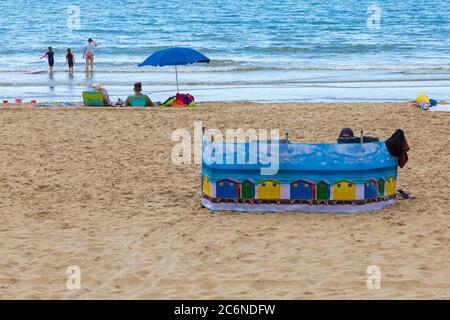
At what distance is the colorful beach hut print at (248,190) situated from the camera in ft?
30.4

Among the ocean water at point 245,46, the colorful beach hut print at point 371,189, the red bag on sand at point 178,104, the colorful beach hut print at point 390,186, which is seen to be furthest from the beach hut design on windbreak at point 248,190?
the ocean water at point 245,46

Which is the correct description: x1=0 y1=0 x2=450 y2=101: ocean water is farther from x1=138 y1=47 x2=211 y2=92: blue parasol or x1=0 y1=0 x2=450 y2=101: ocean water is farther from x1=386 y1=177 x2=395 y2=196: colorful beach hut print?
x1=386 y1=177 x2=395 y2=196: colorful beach hut print

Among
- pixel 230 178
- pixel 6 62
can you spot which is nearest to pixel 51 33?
pixel 6 62

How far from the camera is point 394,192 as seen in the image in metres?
9.65

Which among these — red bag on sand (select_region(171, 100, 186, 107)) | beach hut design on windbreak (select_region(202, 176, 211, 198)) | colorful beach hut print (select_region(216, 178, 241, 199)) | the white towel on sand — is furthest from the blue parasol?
colorful beach hut print (select_region(216, 178, 241, 199))

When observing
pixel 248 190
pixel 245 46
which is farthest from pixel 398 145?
pixel 245 46

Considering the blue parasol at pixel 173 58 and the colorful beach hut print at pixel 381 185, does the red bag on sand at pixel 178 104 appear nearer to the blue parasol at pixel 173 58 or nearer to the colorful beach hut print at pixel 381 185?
the blue parasol at pixel 173 58

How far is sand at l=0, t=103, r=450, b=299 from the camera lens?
701 cm

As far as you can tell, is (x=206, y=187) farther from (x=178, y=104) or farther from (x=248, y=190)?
(x=178, y=104)

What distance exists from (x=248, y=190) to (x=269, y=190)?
0.25 metres

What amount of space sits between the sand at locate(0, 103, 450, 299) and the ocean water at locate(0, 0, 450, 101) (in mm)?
8703

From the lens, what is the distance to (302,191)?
9250mm
